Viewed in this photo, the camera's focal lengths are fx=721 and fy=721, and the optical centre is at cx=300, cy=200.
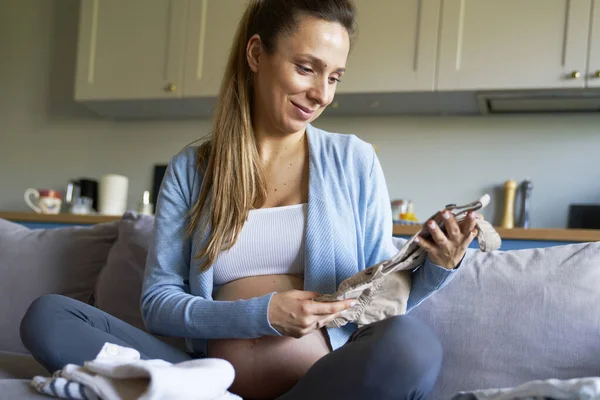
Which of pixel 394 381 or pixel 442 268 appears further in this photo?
pixel 442 268

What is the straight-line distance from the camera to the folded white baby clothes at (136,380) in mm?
1045

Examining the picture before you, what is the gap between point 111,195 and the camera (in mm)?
3576

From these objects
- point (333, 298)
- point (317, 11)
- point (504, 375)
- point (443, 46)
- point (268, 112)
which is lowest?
point (504, 375)

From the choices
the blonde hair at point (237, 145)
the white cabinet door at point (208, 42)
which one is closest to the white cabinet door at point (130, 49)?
the white cabinet door at point (208, 42)

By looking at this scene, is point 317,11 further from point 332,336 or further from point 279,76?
point 332,336

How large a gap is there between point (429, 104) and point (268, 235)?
183cm

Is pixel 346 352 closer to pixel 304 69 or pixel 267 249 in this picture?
pixel 267 249

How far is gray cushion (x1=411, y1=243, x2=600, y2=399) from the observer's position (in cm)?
138

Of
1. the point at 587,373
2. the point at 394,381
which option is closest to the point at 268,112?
the point at 394,381

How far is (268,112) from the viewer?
5.24ft

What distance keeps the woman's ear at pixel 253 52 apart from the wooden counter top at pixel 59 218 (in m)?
1.67

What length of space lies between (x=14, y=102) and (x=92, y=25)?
82cm

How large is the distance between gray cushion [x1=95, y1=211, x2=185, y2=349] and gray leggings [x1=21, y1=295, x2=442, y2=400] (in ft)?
1.58

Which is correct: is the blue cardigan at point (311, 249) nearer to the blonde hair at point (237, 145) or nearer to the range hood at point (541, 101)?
the blonde hair at point (237, 145)
